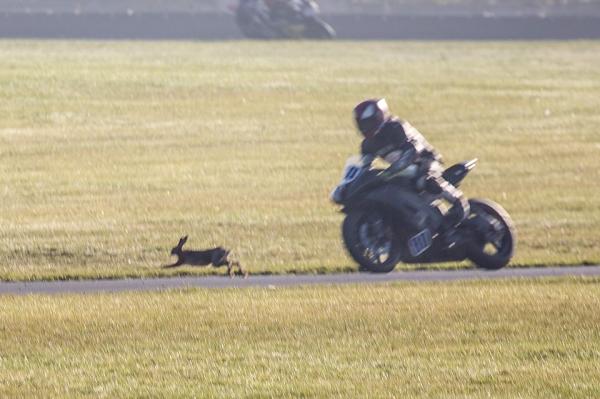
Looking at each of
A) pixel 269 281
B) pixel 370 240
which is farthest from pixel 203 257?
pixel 370 240

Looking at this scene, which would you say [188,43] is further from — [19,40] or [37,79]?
[37,79]

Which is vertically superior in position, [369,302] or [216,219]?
[369,302]

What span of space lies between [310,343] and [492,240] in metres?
4.73

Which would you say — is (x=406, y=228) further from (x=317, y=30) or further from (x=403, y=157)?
(x=317, y=30)

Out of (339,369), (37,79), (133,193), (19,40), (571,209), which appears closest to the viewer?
(339,369)

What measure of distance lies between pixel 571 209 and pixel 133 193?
5908 mm

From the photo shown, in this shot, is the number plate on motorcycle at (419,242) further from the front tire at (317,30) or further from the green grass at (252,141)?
the front tire at (317,30)

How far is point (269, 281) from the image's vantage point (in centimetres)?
1432

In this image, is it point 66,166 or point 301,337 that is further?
point 66,166

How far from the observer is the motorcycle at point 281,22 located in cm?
4900

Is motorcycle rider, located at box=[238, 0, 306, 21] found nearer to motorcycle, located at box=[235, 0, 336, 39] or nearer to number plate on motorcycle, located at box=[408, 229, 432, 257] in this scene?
motorcycle, located at box=[235, 0, 336, 39]

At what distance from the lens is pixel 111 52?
145 feet

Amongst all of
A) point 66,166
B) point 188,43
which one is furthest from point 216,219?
point 188,43

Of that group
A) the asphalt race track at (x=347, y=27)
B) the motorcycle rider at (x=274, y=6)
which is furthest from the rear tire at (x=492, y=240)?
the asphalt race track at (x=347, y=27)
